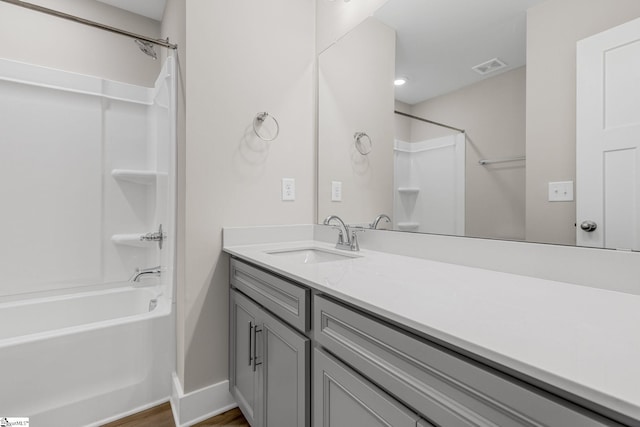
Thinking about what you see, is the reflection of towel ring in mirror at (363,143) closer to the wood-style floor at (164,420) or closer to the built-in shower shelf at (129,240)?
the wood-style floor at (164,420)

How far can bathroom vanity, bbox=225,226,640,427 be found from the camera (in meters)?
0.43

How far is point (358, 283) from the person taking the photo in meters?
0.87

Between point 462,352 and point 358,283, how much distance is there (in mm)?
360

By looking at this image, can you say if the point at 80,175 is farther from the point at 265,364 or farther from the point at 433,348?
the point at 433,348

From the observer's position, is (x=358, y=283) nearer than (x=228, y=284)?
Yes

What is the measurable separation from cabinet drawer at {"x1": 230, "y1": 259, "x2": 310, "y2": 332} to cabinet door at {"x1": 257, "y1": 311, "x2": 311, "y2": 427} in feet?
0.14

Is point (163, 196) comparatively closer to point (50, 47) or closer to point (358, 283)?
point (50, 47)

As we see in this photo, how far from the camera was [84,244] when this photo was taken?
2.18 meters

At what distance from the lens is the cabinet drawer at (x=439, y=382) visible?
0.44 meters

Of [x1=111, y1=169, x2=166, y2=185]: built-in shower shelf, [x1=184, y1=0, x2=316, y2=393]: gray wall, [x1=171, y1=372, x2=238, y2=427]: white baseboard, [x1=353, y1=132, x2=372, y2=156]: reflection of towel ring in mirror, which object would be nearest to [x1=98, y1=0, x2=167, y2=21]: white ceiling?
[x1=184, y1=0, x2=316, y2=393]: gray wall

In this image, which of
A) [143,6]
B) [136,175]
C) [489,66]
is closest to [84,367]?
[136,175]

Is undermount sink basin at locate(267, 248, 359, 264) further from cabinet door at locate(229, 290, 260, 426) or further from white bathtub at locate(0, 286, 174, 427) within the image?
white bathtub at locate(0, 286, 174, 427)

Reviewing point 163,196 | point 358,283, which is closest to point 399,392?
point 358,283

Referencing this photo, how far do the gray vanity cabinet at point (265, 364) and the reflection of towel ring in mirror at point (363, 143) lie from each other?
878 mm
